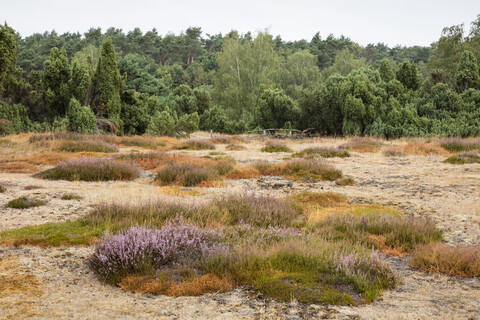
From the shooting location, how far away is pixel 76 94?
27203 millimetres

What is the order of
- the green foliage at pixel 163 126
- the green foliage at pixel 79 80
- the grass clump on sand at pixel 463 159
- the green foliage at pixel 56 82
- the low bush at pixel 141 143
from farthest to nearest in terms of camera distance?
the green foliage at pixel 163 126 → the green foliage at pixel 56 82 → the green foliage at pixel 79 80 → the low bush at pixel 141 143 → the grass clump on sand at pixel 463 159

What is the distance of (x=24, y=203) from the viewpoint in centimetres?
750

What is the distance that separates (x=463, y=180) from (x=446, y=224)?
16.9ft

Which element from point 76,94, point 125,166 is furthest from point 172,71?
point 125,166

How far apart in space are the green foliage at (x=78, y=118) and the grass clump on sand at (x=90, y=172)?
14.0 metres

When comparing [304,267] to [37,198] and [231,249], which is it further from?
[37,198]

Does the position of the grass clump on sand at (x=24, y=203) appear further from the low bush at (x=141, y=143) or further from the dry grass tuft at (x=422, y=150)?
the dry grass tuft at (x=422, y=150)

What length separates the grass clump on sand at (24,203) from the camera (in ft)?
24.4

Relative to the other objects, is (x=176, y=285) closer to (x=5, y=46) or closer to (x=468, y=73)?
(x=5, y=46)

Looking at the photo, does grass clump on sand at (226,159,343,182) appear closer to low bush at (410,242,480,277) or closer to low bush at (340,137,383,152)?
low bush at (410,242,480,277)

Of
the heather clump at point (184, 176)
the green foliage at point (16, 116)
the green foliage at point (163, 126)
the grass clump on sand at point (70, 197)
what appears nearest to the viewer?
the grass clump on sand at point (70, 197)

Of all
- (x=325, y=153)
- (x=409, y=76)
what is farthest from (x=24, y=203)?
(x=409, y=76)

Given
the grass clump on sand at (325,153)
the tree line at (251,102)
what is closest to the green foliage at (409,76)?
the tree line at (251,102)

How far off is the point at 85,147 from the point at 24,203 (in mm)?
11294
